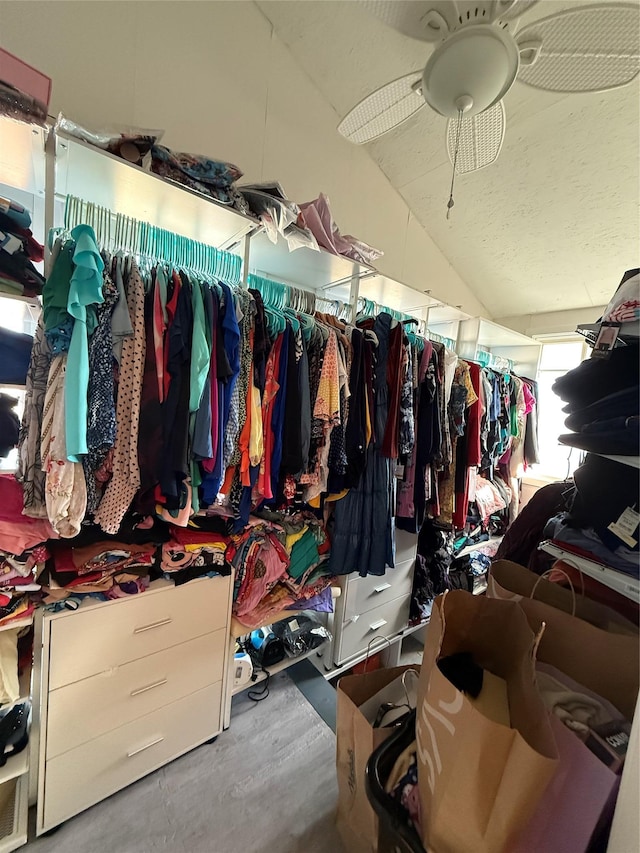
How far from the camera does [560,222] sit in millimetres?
2195

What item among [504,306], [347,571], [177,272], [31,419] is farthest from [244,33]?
[347,571]

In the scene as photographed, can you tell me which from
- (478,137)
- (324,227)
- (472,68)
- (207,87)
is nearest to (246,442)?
(324,227)

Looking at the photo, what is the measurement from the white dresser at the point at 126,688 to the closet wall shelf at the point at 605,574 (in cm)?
120

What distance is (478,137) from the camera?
136 centimetres

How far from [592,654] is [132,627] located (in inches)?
54.0

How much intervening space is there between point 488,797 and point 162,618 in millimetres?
1152

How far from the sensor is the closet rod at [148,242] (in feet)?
4.47

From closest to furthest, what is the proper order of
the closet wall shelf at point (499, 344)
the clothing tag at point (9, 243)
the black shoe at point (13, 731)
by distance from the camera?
the clothing tag at point (9, 243), the black shoe at point (13, 731), the closet wall shelf at point (499, 344)

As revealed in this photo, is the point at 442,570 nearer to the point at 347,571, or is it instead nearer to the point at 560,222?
the point at 347,571

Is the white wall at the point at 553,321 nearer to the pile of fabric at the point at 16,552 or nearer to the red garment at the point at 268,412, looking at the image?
the red garment at the point at 268,412

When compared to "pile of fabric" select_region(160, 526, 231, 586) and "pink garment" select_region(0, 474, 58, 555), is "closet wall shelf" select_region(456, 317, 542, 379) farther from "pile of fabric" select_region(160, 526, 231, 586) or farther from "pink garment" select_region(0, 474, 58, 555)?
"pink garment" select_region(0, 474, 58, 555)

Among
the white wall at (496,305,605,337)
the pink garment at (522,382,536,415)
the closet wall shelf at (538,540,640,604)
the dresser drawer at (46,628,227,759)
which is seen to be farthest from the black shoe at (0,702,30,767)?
the white wall at (496,305,605,337)

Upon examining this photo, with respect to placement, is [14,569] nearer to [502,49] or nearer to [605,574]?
[605,574]

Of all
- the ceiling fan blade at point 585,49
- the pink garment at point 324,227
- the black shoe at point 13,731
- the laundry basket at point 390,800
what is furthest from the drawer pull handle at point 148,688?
the ceiling fan blade at point 585,49
